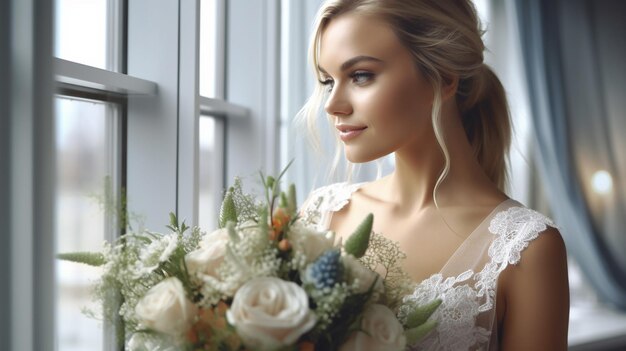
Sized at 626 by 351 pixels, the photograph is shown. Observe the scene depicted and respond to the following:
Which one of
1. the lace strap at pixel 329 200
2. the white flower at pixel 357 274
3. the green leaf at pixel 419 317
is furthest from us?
the lace strap at pixel 329 200

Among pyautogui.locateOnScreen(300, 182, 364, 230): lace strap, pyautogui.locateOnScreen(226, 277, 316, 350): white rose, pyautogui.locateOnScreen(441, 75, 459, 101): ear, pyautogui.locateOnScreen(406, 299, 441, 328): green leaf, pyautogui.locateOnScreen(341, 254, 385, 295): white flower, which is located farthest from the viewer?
pyautogui.locateOnScreen(300, 182, 364, 230): lace strap

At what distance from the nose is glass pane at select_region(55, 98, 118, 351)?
0.58m

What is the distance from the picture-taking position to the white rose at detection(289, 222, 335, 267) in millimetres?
1203

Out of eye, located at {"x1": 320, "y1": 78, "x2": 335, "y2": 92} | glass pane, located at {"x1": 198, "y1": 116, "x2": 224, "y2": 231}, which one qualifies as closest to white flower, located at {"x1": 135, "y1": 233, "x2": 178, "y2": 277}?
eye, located at {"x1": 320, "y1": 78, "x2": 335, "y2": 92}

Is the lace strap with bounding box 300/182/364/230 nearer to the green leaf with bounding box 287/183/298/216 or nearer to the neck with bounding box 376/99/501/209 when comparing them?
the neck with bounding box 376/99/501/209

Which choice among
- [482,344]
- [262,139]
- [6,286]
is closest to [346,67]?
[482,344]

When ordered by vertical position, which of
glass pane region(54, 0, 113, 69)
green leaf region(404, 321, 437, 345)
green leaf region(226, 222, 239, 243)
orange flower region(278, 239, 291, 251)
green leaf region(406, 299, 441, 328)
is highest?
glass pane region(54, 0, 113, 69)

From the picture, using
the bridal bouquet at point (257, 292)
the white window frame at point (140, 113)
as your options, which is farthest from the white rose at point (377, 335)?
the white window frame at point (140, 113)

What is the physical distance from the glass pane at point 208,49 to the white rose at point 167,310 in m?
1.54

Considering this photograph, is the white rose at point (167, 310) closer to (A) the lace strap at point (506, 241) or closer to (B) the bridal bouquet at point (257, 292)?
(B) the bridal bouquet at point (257, 292)

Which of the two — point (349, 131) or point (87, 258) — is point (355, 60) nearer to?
point (349, 131)

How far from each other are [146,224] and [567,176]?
2.93m

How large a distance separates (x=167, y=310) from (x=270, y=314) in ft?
0.56

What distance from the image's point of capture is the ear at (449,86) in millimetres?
1801
